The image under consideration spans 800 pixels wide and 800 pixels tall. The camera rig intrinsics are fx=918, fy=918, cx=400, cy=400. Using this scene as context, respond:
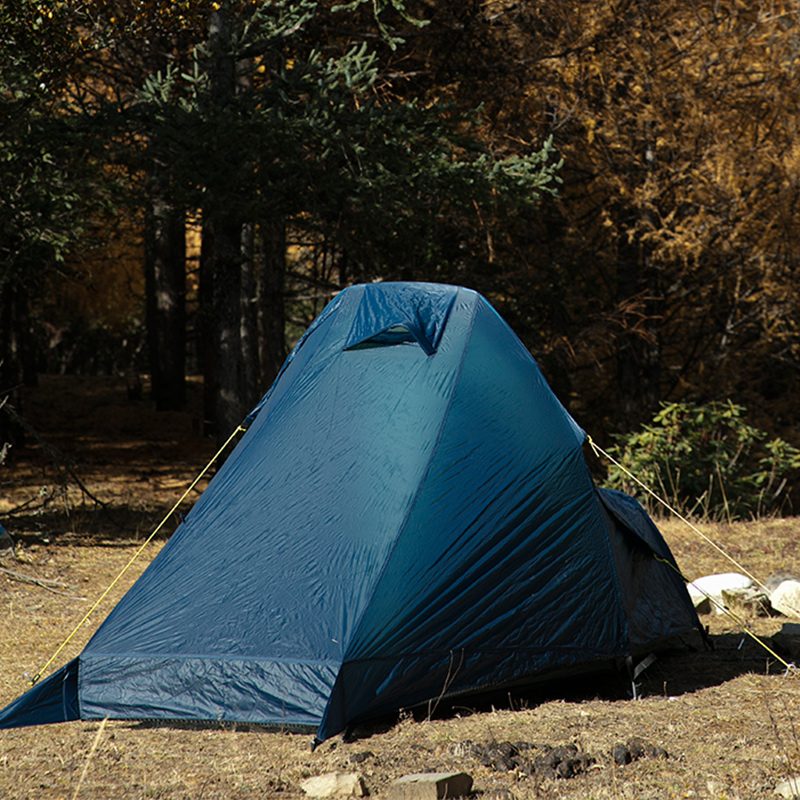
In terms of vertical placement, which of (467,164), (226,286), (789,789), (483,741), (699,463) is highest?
(467,164)

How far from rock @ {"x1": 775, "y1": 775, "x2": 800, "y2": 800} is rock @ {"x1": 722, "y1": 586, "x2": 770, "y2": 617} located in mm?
3606

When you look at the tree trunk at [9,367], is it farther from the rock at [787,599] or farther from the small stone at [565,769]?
the small stone at [565,769]

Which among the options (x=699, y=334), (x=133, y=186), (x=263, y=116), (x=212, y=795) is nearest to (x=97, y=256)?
(x=133, y=186)

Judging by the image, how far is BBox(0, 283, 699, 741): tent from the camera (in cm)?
416

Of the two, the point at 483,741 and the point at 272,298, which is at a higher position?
the point at 272,298

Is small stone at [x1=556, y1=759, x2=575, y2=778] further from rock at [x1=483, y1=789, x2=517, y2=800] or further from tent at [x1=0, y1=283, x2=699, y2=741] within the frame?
tent at [x1=0, y1=283, x2=699, y2=741]

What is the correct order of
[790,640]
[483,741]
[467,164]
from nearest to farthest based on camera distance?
[483,741] < [790,640] < [467,164]

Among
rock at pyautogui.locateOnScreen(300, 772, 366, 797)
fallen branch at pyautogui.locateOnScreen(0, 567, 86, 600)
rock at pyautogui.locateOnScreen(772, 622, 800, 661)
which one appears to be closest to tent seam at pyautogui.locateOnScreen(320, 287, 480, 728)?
rock at pyautogui.locateOnScreen(300, 772, 366, 797)

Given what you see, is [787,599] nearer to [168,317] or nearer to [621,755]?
[621,755]

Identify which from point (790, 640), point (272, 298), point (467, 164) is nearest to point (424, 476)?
point (790, 640)

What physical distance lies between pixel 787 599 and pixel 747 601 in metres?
0.30

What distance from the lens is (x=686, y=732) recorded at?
4004 mm

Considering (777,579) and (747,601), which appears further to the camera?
(777,579)

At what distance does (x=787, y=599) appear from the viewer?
6.68m
